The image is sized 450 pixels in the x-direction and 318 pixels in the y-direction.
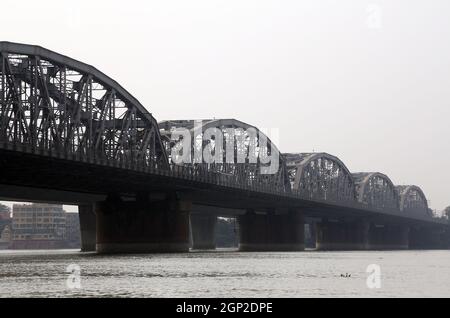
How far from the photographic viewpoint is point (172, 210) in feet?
438

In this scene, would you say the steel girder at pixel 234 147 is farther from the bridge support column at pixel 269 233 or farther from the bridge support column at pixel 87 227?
the bridge support column at pixel 87 227

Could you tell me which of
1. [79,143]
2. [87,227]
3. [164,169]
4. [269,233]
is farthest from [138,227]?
[269,233]

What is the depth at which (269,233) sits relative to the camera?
187250 millimetres

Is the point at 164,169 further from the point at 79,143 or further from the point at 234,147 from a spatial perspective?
the point at 234,147

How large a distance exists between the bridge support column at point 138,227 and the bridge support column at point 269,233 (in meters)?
52.8

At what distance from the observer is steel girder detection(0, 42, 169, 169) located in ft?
315

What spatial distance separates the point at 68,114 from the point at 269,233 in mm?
85914

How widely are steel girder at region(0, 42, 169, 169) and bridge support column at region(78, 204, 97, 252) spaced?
37727 millimetres

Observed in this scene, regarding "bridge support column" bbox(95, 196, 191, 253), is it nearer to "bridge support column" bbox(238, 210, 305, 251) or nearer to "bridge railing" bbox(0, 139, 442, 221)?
"bridge railing" bbox(0, 139, 442, 221)

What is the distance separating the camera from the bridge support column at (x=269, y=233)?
186m

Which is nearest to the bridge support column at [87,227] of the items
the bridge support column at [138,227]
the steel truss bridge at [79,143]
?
the steel truss bridge at [79,143]

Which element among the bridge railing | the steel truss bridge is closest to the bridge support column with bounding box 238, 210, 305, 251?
the bridge railing
